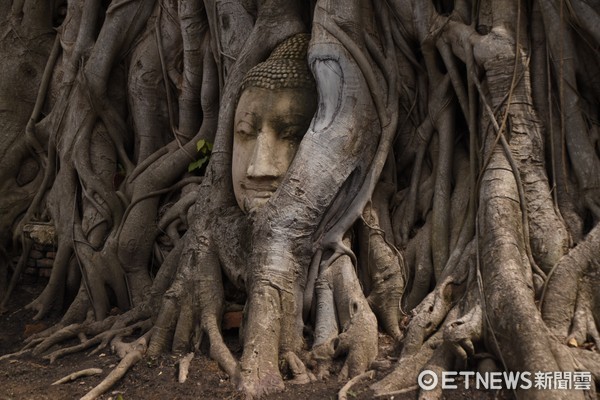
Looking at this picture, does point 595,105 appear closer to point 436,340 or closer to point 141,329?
point 436,340

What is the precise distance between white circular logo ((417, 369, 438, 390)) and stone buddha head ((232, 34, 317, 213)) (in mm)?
1455

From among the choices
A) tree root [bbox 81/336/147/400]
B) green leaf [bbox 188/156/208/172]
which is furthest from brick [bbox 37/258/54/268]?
tree root [bbox 81/336/147/400]

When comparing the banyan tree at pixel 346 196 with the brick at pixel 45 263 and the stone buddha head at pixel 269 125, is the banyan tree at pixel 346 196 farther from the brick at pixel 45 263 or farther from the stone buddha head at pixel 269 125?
the brick at pixel 45 263

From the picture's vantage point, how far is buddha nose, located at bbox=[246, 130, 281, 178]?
395cm

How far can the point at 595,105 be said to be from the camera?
3.71m

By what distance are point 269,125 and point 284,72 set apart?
1.16 feet

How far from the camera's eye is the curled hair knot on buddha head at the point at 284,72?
13.5ft

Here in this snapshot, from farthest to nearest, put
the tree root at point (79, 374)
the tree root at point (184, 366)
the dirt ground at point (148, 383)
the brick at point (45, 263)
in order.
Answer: the brick at point (45, 263) → the tree root at point (79, 374) → the tree root at point (184, 366) → the dirt ground at point (148, 383)

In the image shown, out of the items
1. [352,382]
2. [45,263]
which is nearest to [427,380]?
[352,382]

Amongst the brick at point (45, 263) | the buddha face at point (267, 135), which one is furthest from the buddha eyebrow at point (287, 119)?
the brick at point (45, 263)

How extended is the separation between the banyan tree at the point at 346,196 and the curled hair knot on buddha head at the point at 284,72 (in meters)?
0.01

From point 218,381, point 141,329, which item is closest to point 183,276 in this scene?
point 141,329

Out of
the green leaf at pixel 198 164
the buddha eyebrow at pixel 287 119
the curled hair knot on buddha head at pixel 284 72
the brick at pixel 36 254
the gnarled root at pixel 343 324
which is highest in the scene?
the curled hair knot on buddha head at pixel 284 72

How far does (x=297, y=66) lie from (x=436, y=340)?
1.94m
